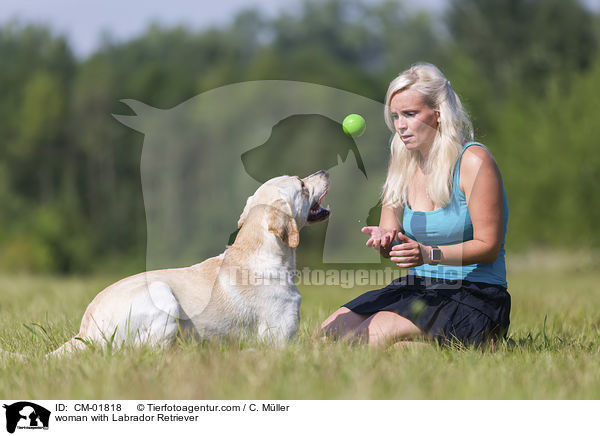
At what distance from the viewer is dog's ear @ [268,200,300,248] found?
452 centimetres

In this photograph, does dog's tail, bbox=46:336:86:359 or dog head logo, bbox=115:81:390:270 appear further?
dog head logo, bbox=115:81:390:270

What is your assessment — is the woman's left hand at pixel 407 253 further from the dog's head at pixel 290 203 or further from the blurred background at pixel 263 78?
the blurred background at pixel 263 78

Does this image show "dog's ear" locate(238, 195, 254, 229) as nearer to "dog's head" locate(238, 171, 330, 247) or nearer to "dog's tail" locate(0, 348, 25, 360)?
"dog's head" locate(238, 171, 330, 247)

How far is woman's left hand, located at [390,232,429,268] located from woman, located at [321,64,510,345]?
0.34 feet

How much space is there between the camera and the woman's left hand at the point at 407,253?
4.10 metres

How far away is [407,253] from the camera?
4.10 metres

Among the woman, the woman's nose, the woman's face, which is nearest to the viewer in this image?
the woman

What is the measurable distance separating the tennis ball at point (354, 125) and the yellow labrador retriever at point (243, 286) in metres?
0.53

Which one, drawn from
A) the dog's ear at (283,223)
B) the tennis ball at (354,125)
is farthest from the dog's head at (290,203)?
the tennis ball at (354,125)

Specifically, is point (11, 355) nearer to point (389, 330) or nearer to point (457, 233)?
point (389, 330)

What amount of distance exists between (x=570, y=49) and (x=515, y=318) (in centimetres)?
3132
